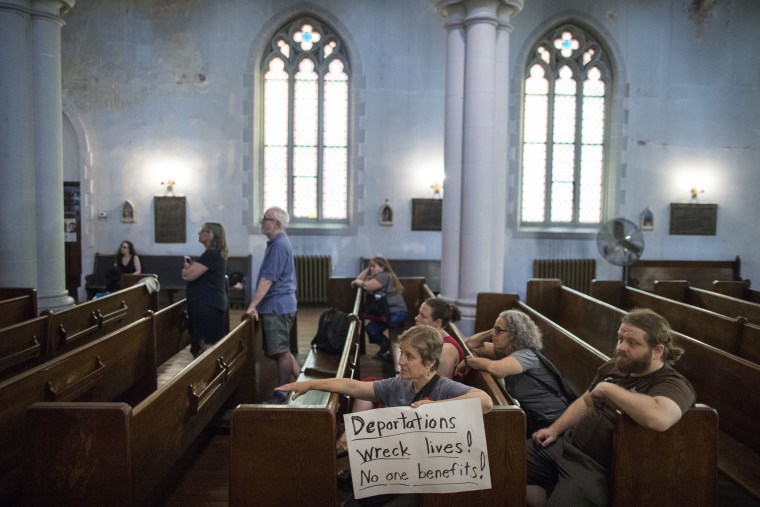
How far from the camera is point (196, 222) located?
1006cm

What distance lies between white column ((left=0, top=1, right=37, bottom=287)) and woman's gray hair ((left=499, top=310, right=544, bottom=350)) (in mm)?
5452

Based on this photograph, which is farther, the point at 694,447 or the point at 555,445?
the point at 555,445

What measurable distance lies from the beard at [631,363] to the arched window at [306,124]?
8.01 metres

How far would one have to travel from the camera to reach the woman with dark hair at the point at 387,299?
20.2 ft

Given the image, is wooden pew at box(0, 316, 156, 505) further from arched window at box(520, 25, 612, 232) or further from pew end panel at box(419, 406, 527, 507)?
arched window at box(520, 25, 612, 232)

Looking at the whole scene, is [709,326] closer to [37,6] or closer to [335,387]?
[335,387]

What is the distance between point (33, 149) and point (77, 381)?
434 centimetres

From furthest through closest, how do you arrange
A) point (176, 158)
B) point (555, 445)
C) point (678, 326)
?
point (176, 158)
point (678, 326)
point (555, 445)

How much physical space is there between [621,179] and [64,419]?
9.94 metres

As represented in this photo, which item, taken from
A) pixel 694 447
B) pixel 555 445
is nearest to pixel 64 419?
pixel 555 445

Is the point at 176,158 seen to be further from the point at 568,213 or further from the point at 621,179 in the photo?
the point at 621,179

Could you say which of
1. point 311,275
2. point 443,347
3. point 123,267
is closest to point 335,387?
point 443,347

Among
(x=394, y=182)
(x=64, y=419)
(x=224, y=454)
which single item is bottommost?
(x=224, y=454)

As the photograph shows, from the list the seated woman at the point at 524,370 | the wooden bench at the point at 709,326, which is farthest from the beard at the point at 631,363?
the wooden bench at the point at 709,326
